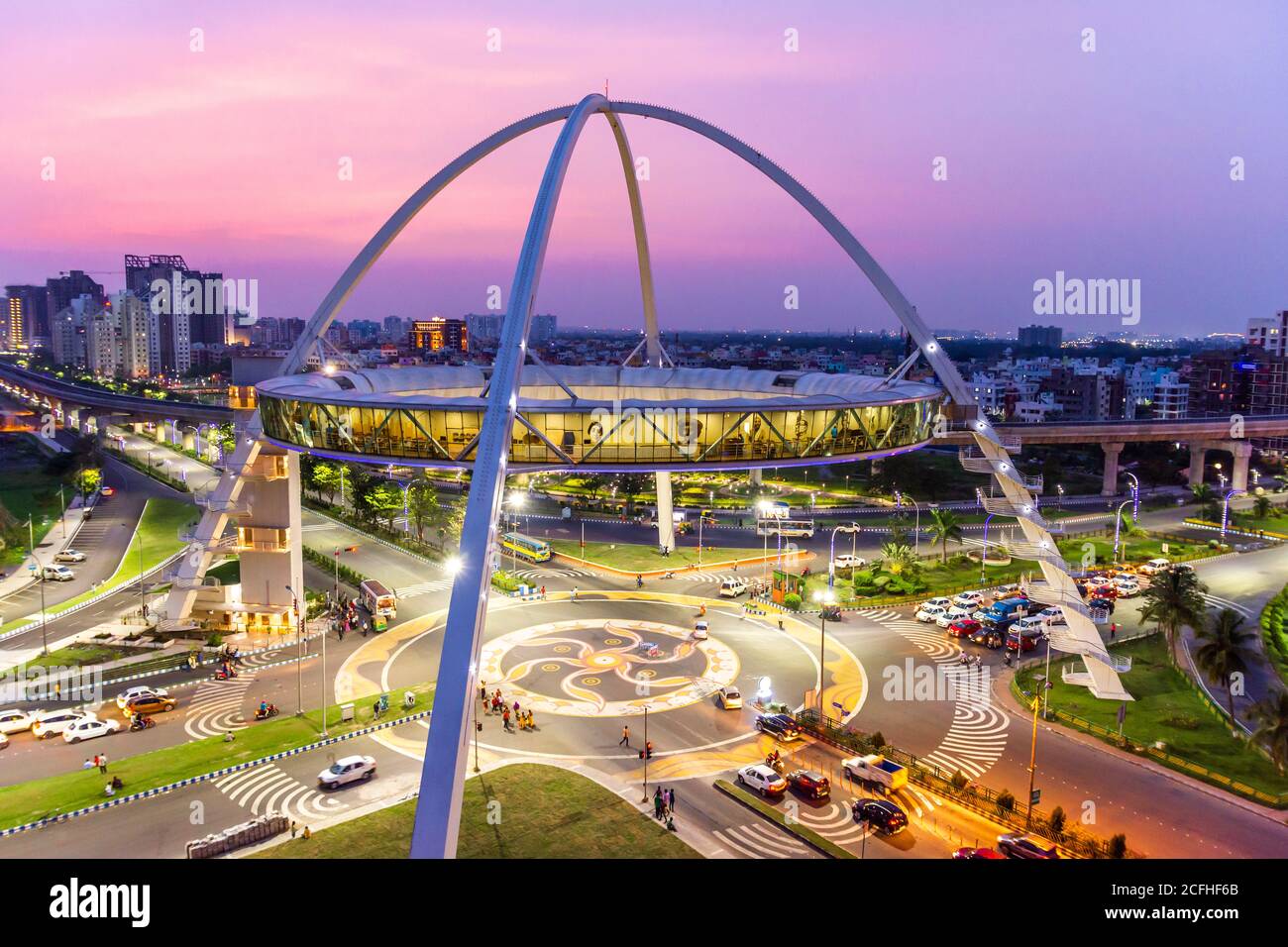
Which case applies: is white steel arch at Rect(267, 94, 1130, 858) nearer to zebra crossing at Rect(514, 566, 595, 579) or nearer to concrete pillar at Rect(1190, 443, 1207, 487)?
zebra crossing at Rect(514, 566, 595, 579)

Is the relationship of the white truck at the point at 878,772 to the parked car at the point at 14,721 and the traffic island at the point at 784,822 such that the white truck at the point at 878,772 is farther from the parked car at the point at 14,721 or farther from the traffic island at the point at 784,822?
the parked car at the point at 14,721

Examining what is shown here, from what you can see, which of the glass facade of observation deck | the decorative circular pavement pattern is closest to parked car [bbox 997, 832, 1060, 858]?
the decorative circular pavement pattern

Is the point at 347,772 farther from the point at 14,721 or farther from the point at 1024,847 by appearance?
the point at 1024,847

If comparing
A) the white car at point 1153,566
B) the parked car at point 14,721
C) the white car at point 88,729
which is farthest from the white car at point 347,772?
the white car at point 1153,566

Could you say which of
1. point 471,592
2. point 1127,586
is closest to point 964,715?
point 471,592

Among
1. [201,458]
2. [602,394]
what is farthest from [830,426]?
[201,458]
